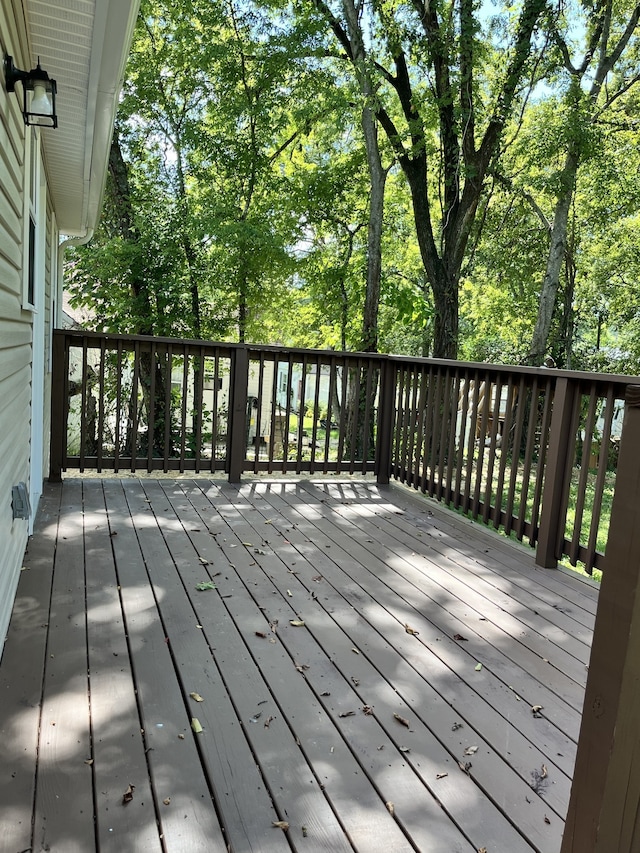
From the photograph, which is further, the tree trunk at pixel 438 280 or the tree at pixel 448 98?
the tree trunk at pixel 438 280

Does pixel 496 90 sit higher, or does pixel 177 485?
pixel 496 90

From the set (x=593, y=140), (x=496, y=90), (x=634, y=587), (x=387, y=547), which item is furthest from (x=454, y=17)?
(x=634, y=587)

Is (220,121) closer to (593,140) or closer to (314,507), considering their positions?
(593,140)

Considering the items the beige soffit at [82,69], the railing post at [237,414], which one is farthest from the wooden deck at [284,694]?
the beige soffit at [82,69]

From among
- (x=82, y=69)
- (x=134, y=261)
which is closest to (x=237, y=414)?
(x=82, y=69)

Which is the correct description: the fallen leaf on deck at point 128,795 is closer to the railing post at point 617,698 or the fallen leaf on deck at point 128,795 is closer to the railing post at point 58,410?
the railing post at point 617,698

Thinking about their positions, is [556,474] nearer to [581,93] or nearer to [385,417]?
[385,417]

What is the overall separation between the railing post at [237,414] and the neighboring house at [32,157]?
150cm

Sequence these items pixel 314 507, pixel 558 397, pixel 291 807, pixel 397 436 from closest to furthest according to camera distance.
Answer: pixel 291 807 < pixel 558 397 < pixel 314 507 < pixel 397 436

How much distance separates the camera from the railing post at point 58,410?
4.70 metres

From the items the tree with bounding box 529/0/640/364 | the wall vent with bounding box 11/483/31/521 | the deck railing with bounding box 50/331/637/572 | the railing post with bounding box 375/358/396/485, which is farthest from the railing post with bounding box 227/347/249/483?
the tree with bounding box 529/0/640/364

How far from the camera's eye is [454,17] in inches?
274

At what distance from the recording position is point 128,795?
5.10ft

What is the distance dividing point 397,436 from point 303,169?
577 centimetres
